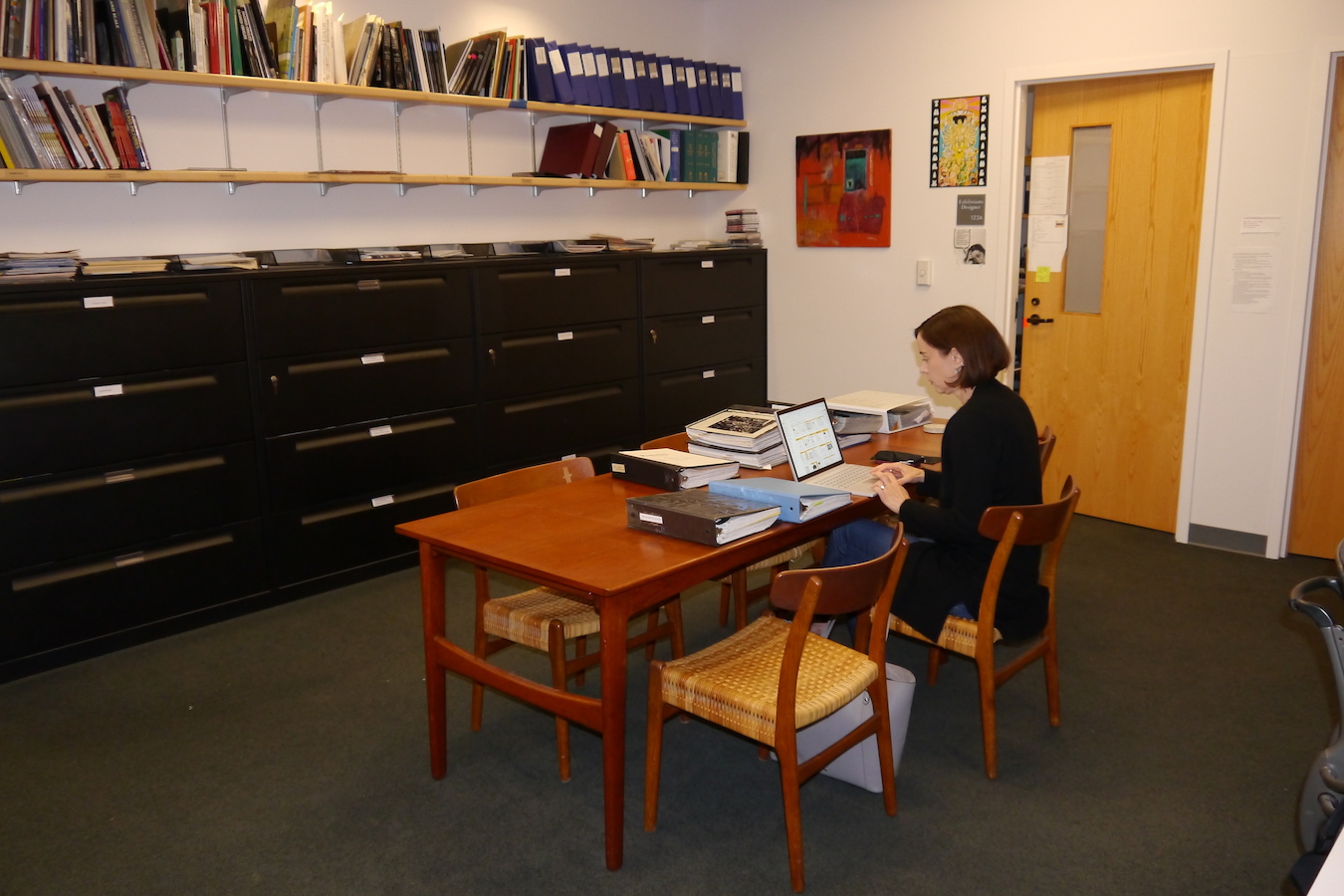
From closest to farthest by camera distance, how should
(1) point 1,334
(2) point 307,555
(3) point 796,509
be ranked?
(3) point 796,509
(1) point 1,334
(2) point 307,555

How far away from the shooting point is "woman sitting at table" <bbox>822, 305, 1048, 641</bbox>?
2.65 meters

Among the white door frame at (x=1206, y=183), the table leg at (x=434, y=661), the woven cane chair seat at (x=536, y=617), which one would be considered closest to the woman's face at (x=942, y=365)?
the woven cane chair seat at (x=536, y=617)

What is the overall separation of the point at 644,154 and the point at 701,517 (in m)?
3.51

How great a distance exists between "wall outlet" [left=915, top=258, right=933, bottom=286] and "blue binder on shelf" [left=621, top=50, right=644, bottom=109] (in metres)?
1.68

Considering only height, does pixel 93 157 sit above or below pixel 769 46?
below

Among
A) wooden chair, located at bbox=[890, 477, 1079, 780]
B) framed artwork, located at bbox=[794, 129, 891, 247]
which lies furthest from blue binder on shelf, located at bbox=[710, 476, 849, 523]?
framed artwork, located at bbox=[794, 129, 891, 247]

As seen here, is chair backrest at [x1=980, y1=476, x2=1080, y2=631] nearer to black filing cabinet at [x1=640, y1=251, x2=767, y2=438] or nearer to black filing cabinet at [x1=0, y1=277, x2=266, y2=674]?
black filing cabinet at [x1=0, y1=277, x2=266, y2=674]

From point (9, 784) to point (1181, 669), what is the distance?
3.54 metres

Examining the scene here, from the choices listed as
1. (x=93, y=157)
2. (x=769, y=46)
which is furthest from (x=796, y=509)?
(x=769, y=46)

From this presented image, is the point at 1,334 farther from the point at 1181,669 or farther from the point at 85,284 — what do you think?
the point at 1181,669

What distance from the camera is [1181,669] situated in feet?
11.1

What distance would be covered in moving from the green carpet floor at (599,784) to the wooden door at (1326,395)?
86cm

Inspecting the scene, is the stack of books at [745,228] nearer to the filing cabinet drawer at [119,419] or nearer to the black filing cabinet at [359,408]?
the black filing cabinet at [359,408]

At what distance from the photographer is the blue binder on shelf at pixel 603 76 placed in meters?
5.16
